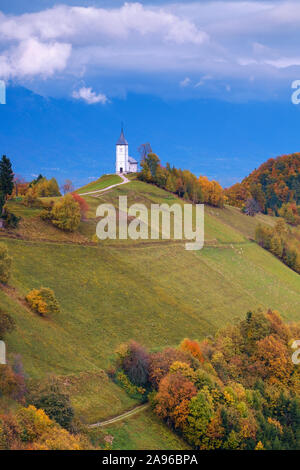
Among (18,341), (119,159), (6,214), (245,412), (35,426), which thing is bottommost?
(245,412)

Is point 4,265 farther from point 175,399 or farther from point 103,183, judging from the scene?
point 103,183

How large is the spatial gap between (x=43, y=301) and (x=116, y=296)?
12567 millimetres

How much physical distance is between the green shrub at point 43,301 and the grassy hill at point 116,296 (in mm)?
1117

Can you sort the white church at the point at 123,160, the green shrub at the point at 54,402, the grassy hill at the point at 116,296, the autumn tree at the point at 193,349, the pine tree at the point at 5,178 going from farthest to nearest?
the white church at the point at 123,160 < the pine tree at the point at 5,178 < the autumn tree at the point at 193,349 < the grassy hill at the point at 116,296 < the green shrub at the point at 54,402

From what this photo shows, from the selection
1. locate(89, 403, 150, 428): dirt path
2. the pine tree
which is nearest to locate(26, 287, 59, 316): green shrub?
locate(89, 403, 150, 428): dirt path

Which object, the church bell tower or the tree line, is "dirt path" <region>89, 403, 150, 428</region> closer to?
the tree line

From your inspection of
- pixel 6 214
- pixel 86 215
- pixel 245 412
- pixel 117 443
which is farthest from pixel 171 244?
pixel 117 443

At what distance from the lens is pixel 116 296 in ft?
209

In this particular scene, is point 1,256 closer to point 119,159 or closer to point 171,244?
point 171,244

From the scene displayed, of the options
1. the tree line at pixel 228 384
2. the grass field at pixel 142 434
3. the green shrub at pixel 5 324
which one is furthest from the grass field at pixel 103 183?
the grass field at pixel 142 434

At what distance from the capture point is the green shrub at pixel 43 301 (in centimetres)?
5253

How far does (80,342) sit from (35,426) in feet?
57.4

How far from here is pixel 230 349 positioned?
5669 centimetres

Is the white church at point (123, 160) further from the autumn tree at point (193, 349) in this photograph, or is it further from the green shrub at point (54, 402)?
the green shrub at point (54, 402)
